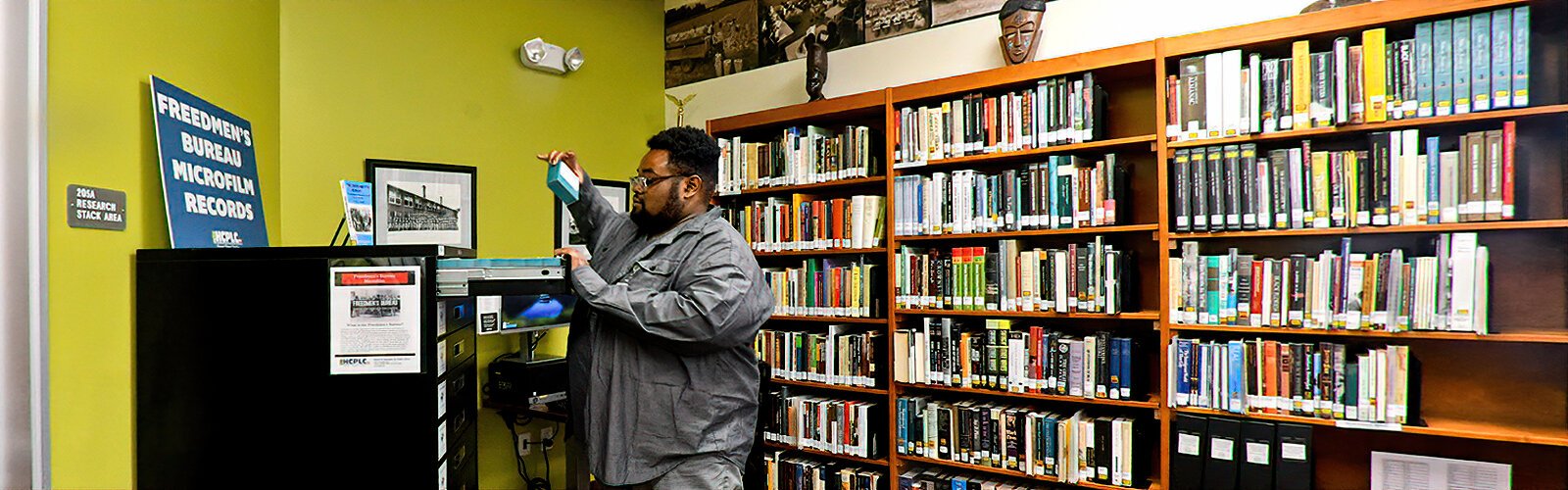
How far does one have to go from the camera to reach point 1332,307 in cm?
224

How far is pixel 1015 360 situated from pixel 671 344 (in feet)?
4.63

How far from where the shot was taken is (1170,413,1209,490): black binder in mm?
2396

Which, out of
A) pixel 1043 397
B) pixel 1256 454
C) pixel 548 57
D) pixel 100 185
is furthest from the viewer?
pixel 548 57

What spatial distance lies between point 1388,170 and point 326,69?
3.35 meters

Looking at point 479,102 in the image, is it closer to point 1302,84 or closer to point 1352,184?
Answer: point 1302,84

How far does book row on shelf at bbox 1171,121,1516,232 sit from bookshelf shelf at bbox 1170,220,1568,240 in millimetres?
18

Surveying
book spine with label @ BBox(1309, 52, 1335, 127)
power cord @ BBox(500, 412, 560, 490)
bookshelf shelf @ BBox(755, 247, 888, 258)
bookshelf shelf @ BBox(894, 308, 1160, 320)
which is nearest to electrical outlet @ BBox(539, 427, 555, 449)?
power cord @ BBox(500, 412, 560, 490)

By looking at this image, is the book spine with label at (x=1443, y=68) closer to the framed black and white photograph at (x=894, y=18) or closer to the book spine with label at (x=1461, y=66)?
the book spine with label at (x=1461, y=66)

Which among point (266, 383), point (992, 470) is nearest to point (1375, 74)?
point (992, 470)

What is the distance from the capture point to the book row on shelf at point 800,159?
3.18m

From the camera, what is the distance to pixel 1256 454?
2322mm

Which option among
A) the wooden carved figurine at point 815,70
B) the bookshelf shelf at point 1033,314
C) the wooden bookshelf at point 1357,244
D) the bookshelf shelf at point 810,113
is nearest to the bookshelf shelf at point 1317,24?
the wooden bookshelf at point 1357,244

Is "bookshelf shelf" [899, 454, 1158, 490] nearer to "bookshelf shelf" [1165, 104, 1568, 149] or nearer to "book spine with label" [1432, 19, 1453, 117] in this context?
"bookshelf shelf" [1165, 104, 1568, 149]

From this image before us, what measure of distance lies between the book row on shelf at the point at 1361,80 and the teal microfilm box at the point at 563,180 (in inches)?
71.0
